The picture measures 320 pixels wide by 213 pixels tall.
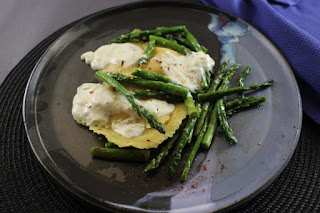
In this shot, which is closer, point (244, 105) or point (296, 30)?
point (244, 105)

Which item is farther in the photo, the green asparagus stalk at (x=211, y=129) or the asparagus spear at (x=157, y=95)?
the asparagus spear at (x=157, y=95)

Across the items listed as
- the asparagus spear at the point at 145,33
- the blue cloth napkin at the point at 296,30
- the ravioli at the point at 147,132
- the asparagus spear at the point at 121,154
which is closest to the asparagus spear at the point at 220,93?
the ravioli at the point at 147,132

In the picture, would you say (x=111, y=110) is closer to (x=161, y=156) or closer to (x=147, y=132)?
(x=147, y=132)

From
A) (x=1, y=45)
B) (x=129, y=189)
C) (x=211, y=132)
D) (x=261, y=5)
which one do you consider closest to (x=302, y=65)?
(x=261, y=5)

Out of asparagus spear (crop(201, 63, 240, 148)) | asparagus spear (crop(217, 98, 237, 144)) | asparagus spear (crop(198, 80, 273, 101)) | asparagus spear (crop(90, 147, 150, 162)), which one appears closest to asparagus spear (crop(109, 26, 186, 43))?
asparagus spear (crop(201, 63, 240, 148))

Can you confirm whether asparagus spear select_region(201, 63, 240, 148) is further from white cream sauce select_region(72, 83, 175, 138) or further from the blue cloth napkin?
the blue cloth napkin

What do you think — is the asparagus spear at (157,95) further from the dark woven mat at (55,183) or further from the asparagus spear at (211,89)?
the dark woven mat at (55,183)

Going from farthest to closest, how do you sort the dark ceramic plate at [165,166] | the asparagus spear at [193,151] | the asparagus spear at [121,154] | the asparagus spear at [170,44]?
the asparagus spear at [170,44], the asparagus spear at [121,154], the asparagus spear at [193,151], the dark ceramic plate at [165,166]

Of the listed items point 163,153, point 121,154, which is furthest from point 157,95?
point 121,154
